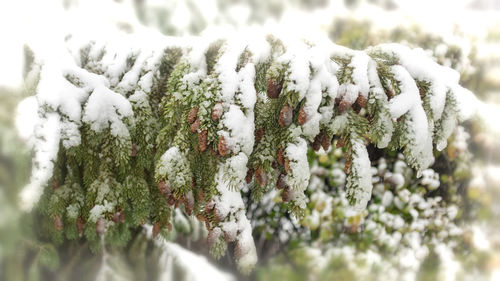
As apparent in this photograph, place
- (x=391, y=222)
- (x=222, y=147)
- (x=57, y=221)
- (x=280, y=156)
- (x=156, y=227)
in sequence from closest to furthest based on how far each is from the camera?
(x=222, y=147) → (x=280, y=156) → (x=57, y=221) → (x=156, y=227) → (x=391, y=222)

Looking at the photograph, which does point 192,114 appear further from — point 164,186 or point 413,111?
point 413,111

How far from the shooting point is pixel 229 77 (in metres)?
1.45

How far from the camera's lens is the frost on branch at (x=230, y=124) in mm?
1415

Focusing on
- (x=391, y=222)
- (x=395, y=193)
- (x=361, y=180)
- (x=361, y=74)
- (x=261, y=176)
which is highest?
(x=361, y=74)

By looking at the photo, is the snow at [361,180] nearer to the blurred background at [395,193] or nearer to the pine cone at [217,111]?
the pine cone at [217,111]

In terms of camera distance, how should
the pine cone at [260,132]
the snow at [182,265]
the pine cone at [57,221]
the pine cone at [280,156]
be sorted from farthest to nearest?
the snow at [182,265]
the pine cone at [57,221]
the pine cone at [260,132]
the pine cone at [280,156]

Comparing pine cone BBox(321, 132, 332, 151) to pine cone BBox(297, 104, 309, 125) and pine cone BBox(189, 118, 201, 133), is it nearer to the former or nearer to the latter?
pine cone BBox(297, 104, 309, 125)

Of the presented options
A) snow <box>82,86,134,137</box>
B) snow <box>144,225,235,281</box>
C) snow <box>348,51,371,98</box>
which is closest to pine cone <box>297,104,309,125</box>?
snow <box>348,51,371,98</box>

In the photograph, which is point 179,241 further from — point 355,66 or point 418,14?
point 418,14

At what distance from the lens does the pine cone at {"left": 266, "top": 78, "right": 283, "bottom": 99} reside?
55.4 inches

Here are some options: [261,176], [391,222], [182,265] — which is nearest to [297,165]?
[261,176]

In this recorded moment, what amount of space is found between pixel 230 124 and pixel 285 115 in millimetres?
192

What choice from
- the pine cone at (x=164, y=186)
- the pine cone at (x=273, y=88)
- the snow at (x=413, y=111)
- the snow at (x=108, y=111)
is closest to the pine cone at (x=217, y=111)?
the pine cone at (x=273, y=88)

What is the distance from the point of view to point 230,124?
1367 mm
